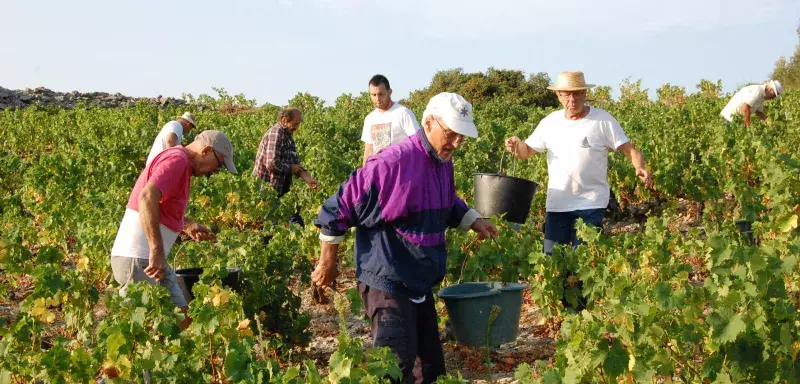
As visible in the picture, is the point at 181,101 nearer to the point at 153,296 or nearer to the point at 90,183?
the point at 90,183

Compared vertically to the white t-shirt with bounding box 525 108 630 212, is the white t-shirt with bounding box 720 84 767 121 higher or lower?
higher

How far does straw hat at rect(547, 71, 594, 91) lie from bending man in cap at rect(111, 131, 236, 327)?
2.20m

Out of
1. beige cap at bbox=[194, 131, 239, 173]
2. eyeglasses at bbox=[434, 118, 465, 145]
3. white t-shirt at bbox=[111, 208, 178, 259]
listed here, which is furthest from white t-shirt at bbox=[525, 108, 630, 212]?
white t-shirt at bbox=[111, 208, 178, 259]

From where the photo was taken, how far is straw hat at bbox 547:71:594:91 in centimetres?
527

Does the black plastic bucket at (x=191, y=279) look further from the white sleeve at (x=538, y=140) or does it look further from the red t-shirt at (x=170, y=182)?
the white sleeve at (x=538, y=140)

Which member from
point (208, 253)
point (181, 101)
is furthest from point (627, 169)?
point (181, 101)

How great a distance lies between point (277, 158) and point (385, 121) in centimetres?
200

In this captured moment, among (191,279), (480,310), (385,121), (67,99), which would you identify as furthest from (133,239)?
(67,99)

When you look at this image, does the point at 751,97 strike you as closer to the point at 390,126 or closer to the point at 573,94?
the point at 390,126

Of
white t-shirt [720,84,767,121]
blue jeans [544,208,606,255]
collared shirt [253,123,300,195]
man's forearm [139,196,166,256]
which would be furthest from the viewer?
white t-shirt [720,84,767,121]

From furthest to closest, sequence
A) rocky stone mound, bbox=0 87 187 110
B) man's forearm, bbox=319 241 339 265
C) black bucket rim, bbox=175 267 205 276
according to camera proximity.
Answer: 1. rocky stone mound, bbox=0 87 187 110
2. black bucket rim, bbox=175 267 205 276
3. man's forearm, bbox=319 241 339 265

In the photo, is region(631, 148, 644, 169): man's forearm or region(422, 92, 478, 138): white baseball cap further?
region(631, 148, 644, 169): man's forearm

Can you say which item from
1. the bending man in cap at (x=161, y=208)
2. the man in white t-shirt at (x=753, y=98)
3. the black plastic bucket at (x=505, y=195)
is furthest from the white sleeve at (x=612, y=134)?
the man in white t-shirt at (x=753, y=98)

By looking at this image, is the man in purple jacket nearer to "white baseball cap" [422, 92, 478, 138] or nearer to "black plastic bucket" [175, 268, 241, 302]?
"white baseball cap" [422, 92, 478, 138]
